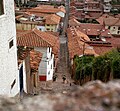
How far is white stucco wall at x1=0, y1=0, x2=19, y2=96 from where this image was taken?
6867 mm

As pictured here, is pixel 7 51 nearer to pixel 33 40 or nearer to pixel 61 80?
pixel 33 40

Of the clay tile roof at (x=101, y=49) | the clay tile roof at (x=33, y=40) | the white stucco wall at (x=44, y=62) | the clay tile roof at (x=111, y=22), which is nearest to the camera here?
the clay tile roof at (x=33, y=40)

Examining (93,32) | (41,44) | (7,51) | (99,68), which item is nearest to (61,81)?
(41,44)

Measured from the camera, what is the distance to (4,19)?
6.85 metres

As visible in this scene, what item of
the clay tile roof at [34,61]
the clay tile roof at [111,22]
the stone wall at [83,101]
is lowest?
the clay tile roof at [111,22]

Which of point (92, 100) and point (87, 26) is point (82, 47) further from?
point (92, 100)

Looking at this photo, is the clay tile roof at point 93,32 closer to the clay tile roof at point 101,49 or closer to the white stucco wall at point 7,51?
the clay tile roof at point 101,49

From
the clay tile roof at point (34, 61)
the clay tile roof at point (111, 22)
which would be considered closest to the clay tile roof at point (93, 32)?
the clay tile roof at point (111, 22)

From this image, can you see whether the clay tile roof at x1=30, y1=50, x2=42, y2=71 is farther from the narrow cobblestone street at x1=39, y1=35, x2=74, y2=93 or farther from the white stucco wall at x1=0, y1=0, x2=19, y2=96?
the white stucco wall at x1=0, y1=0, x2=19, y2=96

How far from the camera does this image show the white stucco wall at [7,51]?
687 cm

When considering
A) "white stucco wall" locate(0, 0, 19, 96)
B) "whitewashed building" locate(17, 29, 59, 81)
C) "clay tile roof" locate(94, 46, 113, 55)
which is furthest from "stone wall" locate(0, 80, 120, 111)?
"clay tile roof" locate(94, 46, 113, 55)

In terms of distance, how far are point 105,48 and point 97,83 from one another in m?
26.2

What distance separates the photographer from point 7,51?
7363 millimetres

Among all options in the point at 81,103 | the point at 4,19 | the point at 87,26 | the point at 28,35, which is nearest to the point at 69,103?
the point at 81,103
